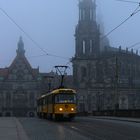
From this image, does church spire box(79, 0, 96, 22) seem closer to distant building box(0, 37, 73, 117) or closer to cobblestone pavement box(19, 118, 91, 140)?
distant building box(0, 37, 73, 117)

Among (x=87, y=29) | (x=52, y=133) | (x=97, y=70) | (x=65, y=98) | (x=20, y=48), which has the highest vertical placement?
(x=87, y=29)

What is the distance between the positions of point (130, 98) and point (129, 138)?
125 metres

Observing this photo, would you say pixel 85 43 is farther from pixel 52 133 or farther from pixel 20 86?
pixel 52 133

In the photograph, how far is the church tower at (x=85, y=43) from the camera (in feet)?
462

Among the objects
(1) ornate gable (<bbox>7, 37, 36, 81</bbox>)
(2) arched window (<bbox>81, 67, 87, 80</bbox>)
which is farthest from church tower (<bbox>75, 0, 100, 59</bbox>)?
(1) ornate gable (<bbox>7, 37, 36, 81</bbox>)

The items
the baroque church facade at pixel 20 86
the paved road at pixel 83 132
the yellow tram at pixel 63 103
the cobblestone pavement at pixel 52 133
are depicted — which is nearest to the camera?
the cobblestone pavement at pixel 52 133

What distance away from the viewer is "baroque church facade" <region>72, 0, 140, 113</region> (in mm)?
141875

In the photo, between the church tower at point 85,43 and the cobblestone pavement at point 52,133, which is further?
the church tower at point 85,43

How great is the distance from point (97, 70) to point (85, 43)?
42.5ft

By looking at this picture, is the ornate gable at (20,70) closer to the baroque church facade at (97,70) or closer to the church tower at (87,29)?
the baroque church facade at (97,70)

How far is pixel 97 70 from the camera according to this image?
15238 centimetres

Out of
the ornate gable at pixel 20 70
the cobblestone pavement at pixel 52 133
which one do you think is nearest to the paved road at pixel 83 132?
the cobblestone pavement at pixel 52 133

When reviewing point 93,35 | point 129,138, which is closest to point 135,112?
point 129,138

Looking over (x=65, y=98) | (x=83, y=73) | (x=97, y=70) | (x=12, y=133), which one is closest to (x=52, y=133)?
(x=12, y=133)
